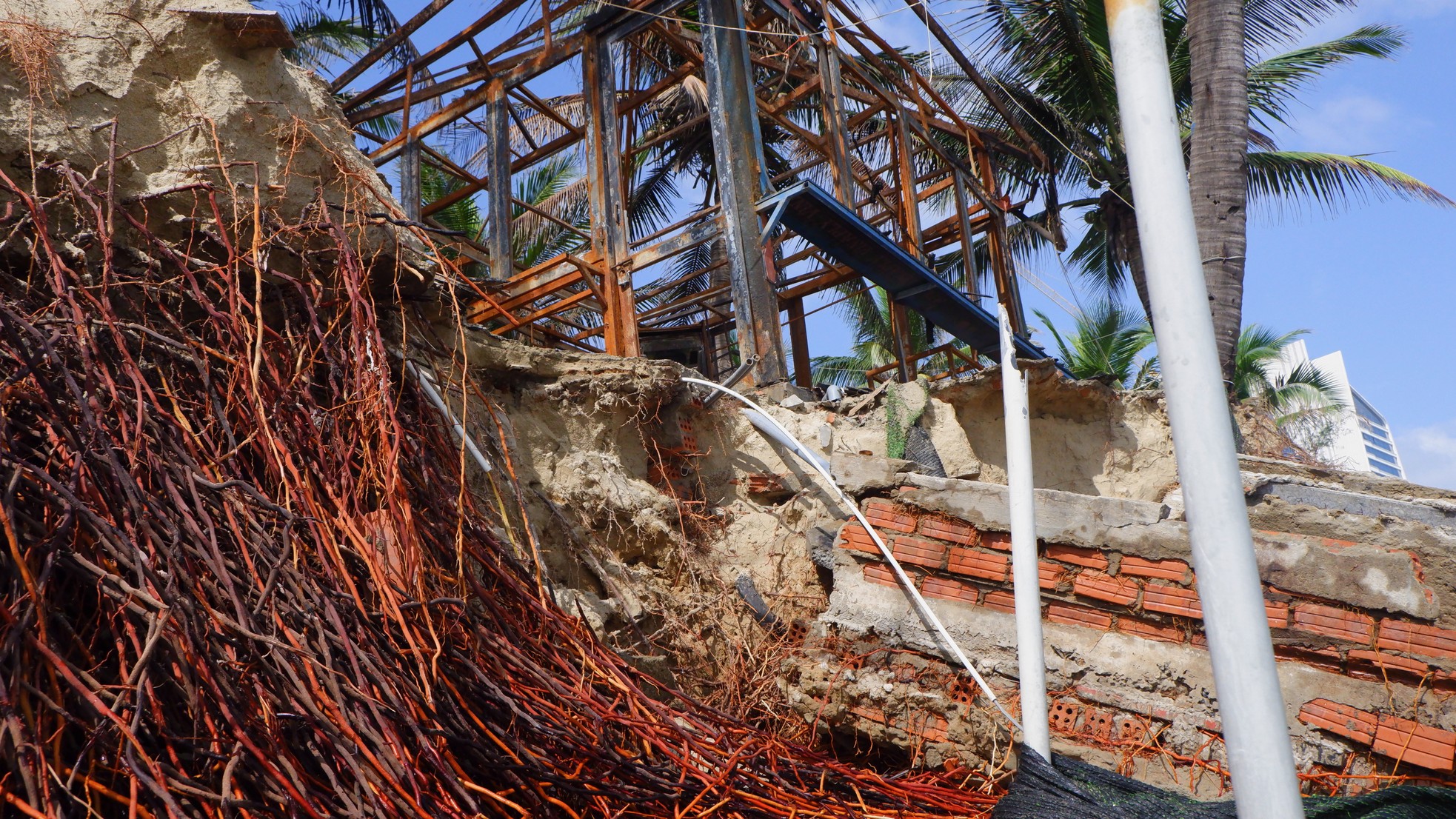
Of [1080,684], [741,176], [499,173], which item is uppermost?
[499,173]

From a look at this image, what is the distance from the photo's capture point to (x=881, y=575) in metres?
4.24

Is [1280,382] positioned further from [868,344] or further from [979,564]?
[979,564]

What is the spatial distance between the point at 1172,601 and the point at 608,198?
227 inches

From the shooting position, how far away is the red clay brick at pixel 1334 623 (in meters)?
3.45

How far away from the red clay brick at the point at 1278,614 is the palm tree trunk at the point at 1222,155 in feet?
14.5

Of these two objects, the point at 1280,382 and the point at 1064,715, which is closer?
the point at 1064,715

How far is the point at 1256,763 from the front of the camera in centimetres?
191

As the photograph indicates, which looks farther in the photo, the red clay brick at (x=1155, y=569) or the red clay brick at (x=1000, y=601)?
the red clay brick at (x=1000, y=601)

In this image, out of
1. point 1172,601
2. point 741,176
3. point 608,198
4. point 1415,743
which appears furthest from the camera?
point 608,198

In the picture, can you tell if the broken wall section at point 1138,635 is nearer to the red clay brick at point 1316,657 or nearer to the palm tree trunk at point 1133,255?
the red clay brick at point 1316,657

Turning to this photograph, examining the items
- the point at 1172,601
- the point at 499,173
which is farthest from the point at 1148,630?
the point at 499,173

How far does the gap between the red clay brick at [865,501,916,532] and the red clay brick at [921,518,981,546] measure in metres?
0.06

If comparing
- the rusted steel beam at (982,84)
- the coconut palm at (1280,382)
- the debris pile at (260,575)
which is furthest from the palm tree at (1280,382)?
the debris pile at (260,575)

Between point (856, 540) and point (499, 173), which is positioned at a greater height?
point (499, 173)
